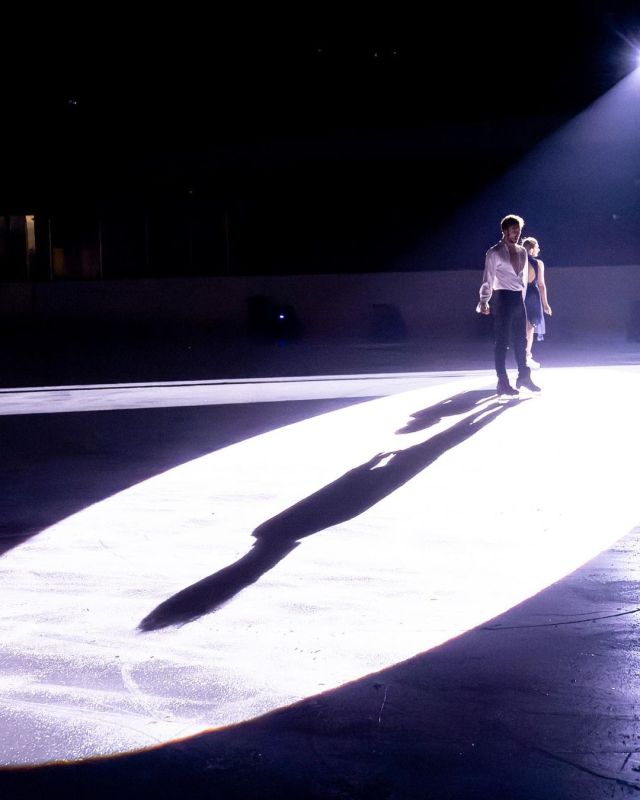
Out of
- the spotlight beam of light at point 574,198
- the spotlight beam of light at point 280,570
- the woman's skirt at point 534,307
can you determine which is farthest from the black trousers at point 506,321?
the spotlight beam of light at point 574,198

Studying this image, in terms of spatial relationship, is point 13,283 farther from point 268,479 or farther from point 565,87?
point 268,479

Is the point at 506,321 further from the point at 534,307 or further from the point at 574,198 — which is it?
the point at 574,198

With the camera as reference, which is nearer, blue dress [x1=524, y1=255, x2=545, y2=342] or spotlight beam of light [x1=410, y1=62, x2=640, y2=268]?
blue dress [x1=524, y1=255, x2=545, y2=342]

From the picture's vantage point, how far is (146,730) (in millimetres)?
3244

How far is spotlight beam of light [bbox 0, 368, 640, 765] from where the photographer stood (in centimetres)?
353

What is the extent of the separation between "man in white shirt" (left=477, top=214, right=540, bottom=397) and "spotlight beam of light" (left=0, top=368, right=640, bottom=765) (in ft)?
6.59

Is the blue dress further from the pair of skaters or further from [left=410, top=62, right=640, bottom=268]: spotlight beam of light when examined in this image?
[left=410, top=62, right=640, bottom=268]: spotlight beam of light

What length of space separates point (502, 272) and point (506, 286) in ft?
0.46

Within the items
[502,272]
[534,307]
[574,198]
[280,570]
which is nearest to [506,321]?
[502,272]

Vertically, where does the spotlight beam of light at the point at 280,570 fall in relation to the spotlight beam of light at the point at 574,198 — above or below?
below

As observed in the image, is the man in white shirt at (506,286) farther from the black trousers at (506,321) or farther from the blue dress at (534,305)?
the blue dress at (534,305)

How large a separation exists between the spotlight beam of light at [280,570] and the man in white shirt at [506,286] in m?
2.01

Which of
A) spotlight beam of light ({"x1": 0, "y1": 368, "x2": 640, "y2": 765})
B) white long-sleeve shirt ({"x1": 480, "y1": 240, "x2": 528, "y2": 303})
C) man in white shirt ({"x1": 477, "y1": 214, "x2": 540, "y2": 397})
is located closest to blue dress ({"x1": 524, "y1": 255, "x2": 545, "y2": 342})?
man in white shirt ({"x1": 477, "y1": 214, "x2": 540, "y2": 397})

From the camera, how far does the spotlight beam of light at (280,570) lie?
353 centimetres
